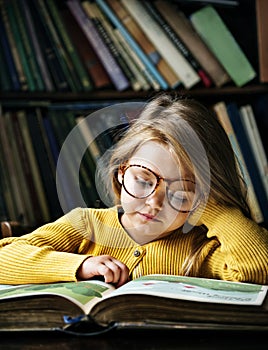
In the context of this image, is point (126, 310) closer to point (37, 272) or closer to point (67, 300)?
point (67, 300)

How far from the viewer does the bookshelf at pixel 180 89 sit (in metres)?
1.78

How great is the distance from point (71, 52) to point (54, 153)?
296mm

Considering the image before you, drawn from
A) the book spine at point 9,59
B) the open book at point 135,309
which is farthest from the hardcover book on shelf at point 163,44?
the open book at point 135,309

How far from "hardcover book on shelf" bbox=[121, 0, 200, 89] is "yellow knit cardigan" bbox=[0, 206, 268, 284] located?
80cm

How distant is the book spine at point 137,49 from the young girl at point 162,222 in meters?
0.69

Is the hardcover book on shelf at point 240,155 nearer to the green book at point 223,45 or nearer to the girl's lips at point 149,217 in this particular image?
the green book at point 223,45

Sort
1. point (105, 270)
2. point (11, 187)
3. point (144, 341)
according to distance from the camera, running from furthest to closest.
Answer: point (11, 187) < point (105, 270) < point (144, 341)

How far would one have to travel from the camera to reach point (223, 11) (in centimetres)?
190

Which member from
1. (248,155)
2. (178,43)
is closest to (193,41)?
(178,43)

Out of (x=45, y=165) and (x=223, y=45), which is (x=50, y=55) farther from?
(x=223, y=45)

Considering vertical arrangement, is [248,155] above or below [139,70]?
below

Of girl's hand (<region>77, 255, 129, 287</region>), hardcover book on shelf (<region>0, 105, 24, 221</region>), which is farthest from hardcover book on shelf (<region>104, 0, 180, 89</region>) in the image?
girl's hand (<region>77, 255, 129, 287</region>)

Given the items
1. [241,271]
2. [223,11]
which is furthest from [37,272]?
[223,11]

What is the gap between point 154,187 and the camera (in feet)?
2.99
